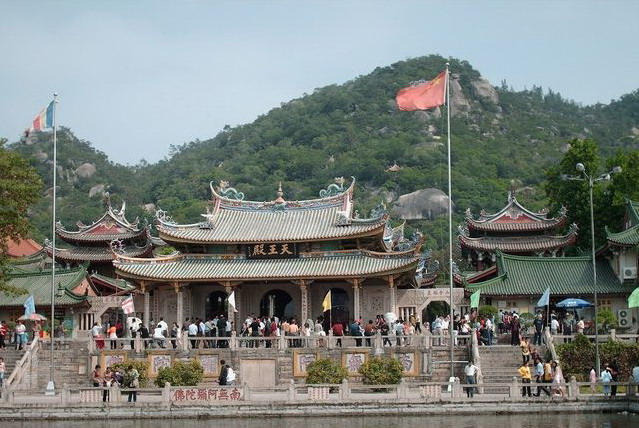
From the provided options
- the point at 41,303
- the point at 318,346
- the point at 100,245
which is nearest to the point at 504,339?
the point at 318,346

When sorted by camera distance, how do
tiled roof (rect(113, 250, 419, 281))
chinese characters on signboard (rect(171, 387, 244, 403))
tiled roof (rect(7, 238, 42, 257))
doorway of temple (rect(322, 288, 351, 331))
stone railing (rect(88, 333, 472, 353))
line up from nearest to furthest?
chinese characters on signboard (rect(171, 387, 244, 403)) < stone railing (rect(88, 333, 472, 353)) < tiled roof (rect(113, 250, 419, 281)) < doorway of temple (rect(322, 288, 351, 331)) < tiled roof (rect(7, 238, 42, 257))

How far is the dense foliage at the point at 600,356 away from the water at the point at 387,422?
210 inches

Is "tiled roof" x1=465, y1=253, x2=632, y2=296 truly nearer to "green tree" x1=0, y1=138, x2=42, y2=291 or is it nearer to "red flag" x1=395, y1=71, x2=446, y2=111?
"red flag" x1=395, y1=71, x2=446, y2=111

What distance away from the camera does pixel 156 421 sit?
28.0 meters

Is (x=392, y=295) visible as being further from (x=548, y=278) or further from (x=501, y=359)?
(x=501, y=359)

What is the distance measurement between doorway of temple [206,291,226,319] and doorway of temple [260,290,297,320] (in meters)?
1.90

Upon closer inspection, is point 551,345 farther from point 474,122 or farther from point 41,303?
point 474,122

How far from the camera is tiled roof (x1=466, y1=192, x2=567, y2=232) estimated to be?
180 feet

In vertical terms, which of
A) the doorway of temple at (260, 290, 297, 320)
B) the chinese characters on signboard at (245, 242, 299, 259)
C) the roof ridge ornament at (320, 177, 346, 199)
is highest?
the roof ridge ornament at (320, 177, 346, 199)

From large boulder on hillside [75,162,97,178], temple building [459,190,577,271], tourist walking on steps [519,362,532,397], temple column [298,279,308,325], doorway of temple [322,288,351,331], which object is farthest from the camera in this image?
large boulder on hillside [75,162,97,178]

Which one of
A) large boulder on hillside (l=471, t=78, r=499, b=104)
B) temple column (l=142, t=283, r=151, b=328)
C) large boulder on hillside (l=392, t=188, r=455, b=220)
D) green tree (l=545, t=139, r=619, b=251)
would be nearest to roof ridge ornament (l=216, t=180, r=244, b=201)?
temple column (l=142, t=283, r=151, b=328)

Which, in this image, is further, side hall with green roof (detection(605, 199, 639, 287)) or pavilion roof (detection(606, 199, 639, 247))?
side hall with green roof (detection(605, 199, 639, 287))

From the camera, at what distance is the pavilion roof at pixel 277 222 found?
41812mm

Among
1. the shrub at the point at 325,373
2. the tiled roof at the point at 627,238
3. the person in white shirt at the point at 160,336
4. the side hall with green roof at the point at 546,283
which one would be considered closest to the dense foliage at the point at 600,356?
the shrub at the point at 325,373
